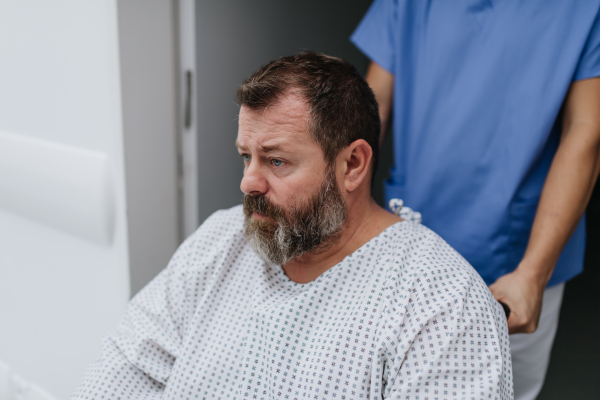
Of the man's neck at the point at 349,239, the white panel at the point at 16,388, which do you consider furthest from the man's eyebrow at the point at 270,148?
the white panel at the point at 16,388

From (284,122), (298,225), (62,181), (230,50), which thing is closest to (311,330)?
(298,225)

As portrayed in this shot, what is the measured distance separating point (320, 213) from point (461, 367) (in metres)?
0.41

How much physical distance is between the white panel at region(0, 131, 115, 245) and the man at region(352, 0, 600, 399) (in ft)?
2.87

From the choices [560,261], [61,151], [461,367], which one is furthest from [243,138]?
[560,261]

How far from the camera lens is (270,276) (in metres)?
1.16

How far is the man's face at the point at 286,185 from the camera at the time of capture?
3.32 feet

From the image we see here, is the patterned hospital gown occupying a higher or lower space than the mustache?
lower

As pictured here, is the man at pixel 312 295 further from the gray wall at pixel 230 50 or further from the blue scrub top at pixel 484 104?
the gray wall at pixel 230 50

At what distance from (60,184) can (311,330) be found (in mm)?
953

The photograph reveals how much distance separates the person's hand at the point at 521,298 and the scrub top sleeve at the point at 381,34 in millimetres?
705

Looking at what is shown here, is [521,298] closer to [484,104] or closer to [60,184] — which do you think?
[484,104]

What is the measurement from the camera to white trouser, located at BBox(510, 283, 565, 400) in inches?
51.4

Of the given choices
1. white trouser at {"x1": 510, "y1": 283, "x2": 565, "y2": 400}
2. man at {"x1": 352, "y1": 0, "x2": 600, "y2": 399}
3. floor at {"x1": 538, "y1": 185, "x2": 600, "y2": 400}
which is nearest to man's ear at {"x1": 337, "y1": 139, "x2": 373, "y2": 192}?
man at {"x1": 352, "y1": 0, "x2": 600, "y2": 399}

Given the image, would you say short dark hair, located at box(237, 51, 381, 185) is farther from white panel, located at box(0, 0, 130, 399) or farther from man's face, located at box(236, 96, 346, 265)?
white panel, located at box(0, 0, 130, 399)
